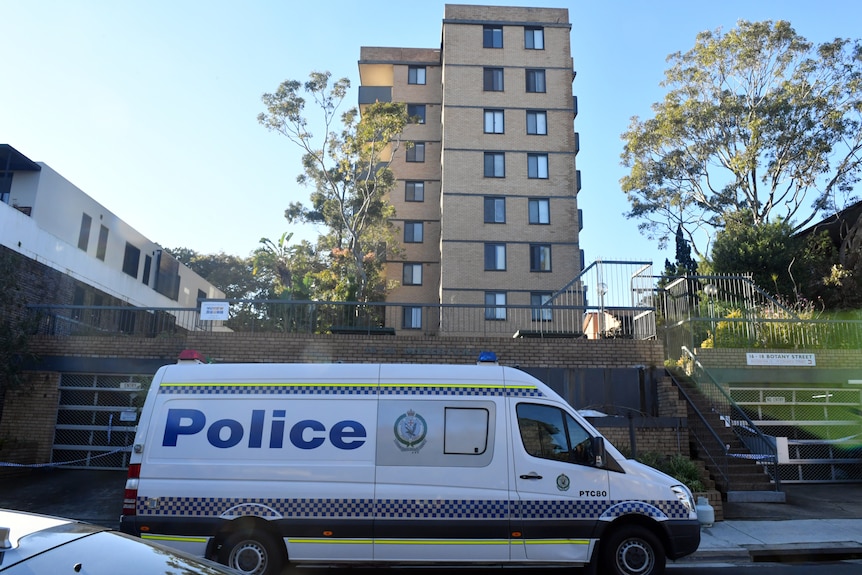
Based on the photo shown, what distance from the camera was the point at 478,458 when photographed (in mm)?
7508

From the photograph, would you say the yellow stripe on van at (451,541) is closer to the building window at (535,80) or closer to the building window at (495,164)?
the building window at (495,164)

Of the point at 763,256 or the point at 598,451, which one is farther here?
the point at 763,256

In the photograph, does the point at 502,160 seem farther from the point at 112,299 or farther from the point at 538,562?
the point at 538,562

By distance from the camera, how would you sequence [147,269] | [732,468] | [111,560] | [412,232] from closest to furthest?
[111,560] → [732,468] → [147,269] → [412,232]

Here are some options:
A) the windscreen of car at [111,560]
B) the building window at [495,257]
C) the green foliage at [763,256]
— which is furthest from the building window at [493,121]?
the windscreen of car at [111,560]

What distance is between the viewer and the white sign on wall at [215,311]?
51.7 ft

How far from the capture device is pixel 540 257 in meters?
32.7

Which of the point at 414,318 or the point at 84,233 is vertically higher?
the point at 84,233

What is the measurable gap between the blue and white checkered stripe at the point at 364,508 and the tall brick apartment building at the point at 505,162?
2353 cm

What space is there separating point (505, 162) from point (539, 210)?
2.91 m

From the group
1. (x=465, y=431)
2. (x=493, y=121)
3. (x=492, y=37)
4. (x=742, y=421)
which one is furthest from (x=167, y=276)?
(x=465, y=431)

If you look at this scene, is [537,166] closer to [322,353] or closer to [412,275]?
[412,275]

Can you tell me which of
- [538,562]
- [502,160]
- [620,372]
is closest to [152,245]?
[502,160]

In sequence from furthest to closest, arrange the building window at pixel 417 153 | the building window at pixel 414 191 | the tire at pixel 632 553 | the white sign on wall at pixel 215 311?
the building window at pixel 417 153
the building window at pixel 414 191
the white sign on wall at pixel 215 311
the tire at pixel 632 553
